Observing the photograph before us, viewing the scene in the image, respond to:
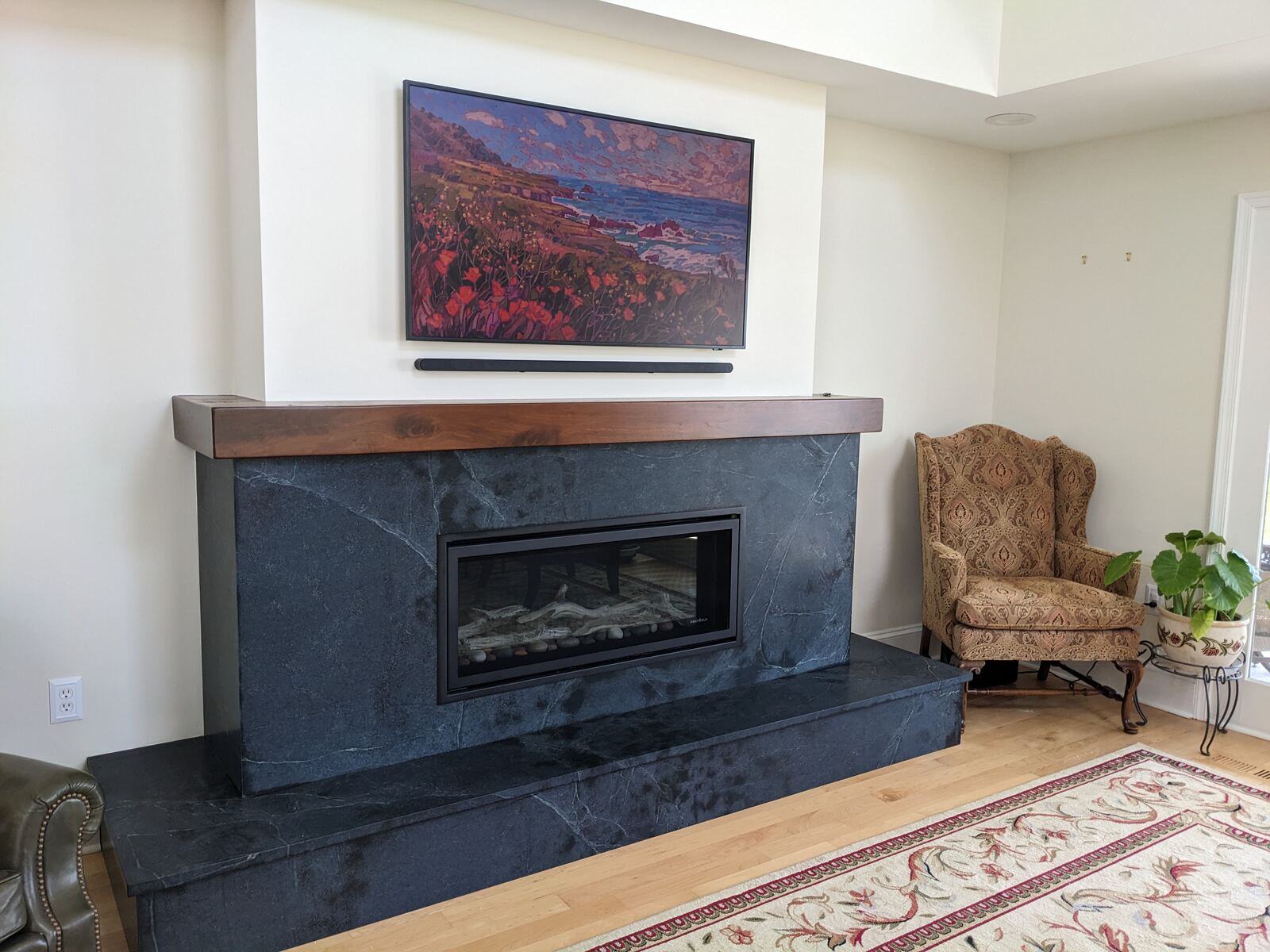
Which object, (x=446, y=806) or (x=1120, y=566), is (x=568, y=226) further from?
(x=1120, y=566)

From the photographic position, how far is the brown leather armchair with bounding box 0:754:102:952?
1772 millimetres

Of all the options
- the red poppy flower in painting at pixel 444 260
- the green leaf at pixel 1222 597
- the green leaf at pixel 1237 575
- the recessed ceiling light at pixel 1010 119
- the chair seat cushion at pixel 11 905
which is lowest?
the chair seat cushion at pixel 11 905

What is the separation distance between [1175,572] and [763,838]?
1820 millimetres

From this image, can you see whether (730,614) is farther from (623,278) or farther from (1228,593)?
(1228,593)

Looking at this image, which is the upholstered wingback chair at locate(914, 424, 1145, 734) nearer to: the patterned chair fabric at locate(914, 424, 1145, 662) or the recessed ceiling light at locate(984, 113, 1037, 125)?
the patterned chair fabric at locate(914, 424, 1145, 662)

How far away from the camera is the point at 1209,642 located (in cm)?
344

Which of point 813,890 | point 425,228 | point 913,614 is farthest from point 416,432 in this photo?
point 913,614

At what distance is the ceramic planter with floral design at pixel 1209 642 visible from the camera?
344 centimetres

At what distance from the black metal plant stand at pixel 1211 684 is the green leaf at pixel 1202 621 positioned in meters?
0.15

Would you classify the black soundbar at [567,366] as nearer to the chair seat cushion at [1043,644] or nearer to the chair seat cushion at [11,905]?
the chair seat cushion at [1043,644]

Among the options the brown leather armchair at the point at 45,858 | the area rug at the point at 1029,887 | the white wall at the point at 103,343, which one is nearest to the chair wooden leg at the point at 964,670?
the area rug at the point at 1029,887

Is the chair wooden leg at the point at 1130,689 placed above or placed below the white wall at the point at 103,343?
below

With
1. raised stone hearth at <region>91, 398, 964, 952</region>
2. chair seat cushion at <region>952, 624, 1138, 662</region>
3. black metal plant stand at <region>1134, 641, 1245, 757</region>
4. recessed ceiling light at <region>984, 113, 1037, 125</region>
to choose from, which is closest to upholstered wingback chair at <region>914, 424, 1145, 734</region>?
chair seat cushion at <region>952, 624, 1138, 662</region>

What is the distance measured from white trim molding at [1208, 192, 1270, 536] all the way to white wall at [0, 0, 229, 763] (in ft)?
11.5
